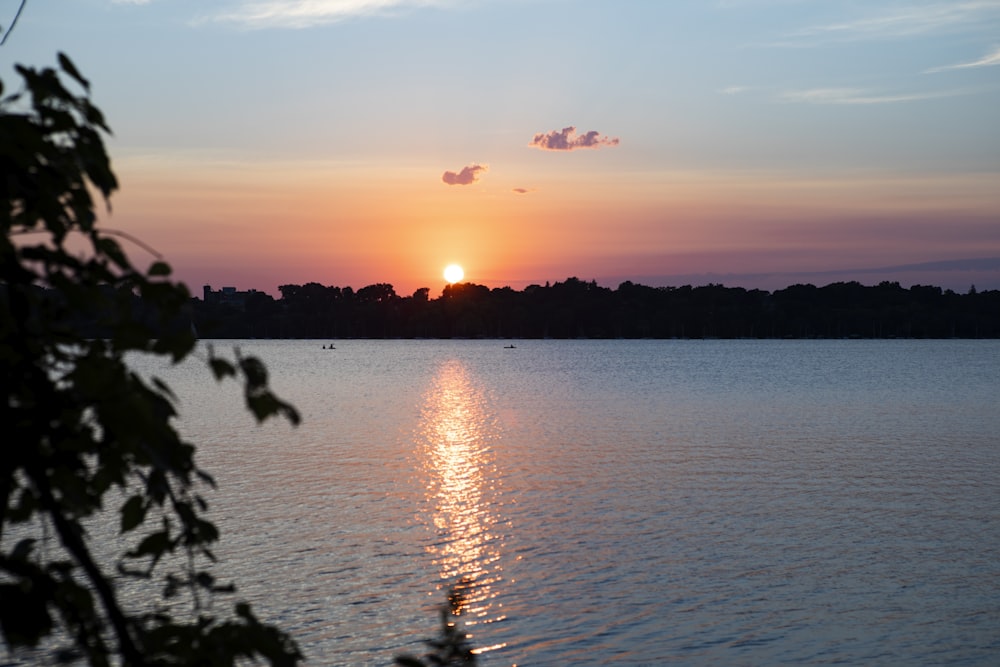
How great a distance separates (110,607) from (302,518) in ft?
97.1

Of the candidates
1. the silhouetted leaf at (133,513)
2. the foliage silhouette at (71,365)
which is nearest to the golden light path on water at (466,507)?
the silhouetted leaf at (133,513)

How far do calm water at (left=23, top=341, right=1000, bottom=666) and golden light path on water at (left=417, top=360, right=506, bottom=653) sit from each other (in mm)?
120

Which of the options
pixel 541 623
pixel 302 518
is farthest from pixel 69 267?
pixel 302 518

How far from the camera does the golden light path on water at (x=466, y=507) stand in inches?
883

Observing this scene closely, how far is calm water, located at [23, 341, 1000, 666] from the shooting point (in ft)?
66.1

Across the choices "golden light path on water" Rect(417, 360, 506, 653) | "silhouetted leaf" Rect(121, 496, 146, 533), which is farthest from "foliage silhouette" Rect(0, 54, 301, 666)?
"golden light path on water" Rect(417, 360, 506, 653)

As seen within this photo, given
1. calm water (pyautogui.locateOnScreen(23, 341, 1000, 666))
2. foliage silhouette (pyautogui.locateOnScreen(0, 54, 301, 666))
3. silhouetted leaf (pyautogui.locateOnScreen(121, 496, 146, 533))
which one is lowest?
calm water (pyautogui.locateOnScreen(23, 341, 1000, 666))

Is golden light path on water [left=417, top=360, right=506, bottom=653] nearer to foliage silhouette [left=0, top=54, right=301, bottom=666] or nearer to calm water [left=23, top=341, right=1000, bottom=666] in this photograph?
calm water [left=23, top=341, right=1000, bottom=666]

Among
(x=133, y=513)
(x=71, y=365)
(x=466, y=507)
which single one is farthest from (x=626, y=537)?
(x=71, y=365)

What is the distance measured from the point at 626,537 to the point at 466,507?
671 centimetres

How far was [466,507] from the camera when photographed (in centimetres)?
3388

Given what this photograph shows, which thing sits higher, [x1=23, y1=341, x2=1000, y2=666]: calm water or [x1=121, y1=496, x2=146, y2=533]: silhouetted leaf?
[x1=121, y1=496, x2=146, y2=533]: silhouetted leaf

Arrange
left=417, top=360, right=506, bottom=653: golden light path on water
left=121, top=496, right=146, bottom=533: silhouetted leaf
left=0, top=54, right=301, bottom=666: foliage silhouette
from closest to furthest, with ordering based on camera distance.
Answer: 1. left=0, top=54, right=301, bottom=666: foliage silhouette
2. left=121, top=496, right=146, bottom=533: silhouetted leaf
3. left=417, top=360, right=506, bottom=653: golden light path on water

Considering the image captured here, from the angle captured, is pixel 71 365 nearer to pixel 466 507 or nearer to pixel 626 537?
pixel 626 537
